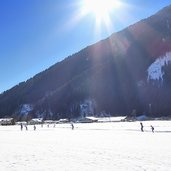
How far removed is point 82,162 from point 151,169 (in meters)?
4.83

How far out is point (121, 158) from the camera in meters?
21.4

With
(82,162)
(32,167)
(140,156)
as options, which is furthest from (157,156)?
(32,167)

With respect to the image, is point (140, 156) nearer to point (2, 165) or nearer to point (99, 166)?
point (99, 166)

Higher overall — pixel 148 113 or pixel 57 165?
pixel 148 113

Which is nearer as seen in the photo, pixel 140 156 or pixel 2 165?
pixel 2 165

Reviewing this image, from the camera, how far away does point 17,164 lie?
19.5m

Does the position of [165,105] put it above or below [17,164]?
above

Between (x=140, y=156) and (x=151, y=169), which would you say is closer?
(x=151, y=169)

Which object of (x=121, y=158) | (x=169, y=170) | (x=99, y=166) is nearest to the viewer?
(x=169, y=170)

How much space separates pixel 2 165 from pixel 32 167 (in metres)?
2.02

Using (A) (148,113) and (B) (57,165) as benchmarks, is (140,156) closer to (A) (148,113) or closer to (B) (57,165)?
(B) (57,165)

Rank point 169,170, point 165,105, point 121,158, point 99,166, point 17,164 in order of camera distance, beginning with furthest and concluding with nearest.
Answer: point 165,105 → point 121,158 → point 17,164 → point 99,166 → point 169,170

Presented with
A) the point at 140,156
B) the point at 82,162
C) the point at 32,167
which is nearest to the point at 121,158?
the point at 140,156

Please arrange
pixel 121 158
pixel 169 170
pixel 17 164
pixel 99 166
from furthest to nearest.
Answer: pixel 121 158, pixel 17 164, pixel 99 166, pixel 169 170
